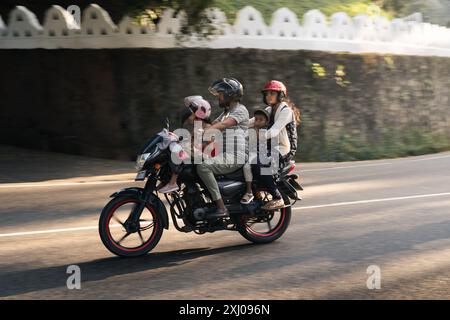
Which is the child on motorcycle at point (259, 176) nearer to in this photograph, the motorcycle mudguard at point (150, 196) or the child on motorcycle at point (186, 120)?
the child on motorcycle at point (186, 120)

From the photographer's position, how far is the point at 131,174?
14828mm

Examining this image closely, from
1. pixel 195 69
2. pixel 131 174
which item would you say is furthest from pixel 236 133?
pixel 195 69

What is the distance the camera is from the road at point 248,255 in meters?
6.82

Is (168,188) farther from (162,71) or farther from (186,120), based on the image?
(162,71)

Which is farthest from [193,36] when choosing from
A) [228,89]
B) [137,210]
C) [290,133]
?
[137,210]

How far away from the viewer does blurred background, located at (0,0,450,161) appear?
1688 cm

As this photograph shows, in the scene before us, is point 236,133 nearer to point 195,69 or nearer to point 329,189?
point 329,189

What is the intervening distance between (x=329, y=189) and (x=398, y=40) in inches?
417

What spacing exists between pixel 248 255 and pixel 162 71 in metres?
9.46

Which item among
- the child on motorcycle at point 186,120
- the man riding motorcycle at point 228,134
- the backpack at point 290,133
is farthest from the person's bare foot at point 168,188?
the backpack at point 290,133

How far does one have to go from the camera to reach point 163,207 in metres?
8.05

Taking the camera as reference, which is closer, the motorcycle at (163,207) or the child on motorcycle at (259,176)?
the motorcycle at (163,207)

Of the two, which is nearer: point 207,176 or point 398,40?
point 207,176

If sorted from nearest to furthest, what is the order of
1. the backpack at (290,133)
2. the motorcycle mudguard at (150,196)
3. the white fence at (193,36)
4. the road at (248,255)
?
the road at (248,255) → the motorcycle mudguard at (150,196) → the backpack at (290,133) → the white fence at (193,36)
